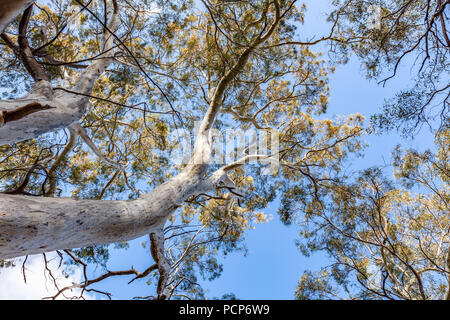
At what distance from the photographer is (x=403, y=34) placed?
370 cm

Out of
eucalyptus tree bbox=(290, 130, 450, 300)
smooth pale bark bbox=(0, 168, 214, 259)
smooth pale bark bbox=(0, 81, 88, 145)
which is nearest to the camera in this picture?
smooth pale bark bbox=(0, 168, 214, 259)

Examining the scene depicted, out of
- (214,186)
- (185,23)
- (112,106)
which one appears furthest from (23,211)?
(185,23)

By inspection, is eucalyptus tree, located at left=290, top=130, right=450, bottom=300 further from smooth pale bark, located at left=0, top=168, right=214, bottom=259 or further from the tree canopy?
smooth pale bark, located at left=0, top=168, right=214, bottom=259

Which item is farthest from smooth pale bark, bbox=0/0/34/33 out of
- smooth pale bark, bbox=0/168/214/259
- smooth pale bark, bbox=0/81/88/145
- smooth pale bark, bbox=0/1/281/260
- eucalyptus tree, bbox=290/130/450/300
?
eucalyptus tree, bbox=290/130/450/300

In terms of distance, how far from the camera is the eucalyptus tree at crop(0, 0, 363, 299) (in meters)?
2.55

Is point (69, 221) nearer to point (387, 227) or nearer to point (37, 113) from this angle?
point (37, 113)

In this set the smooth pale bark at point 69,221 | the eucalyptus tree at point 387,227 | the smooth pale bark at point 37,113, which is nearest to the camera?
the smooth pale bark at point 69,221

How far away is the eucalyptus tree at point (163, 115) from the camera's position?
Result: 8.37ft

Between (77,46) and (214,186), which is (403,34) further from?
(77,46)

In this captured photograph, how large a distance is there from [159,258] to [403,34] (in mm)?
4581

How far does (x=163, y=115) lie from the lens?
18.3 feet

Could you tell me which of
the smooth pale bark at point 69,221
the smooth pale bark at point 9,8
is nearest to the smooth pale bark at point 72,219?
the smooth pale bark at point 69,221

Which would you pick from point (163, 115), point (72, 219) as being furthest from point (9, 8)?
point (163, 115)

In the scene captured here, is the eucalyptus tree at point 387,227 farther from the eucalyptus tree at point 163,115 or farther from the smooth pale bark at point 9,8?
the smooth pale bark at point 9,8
